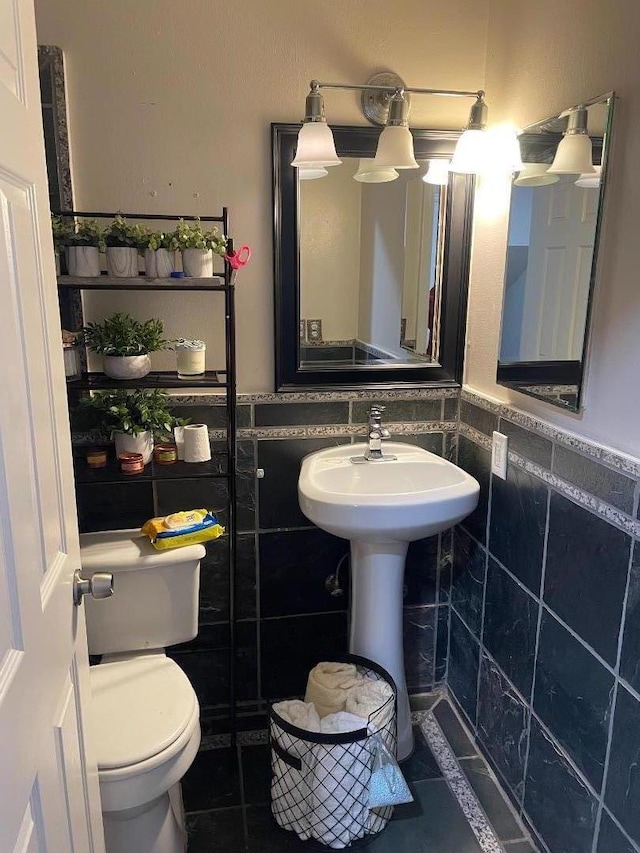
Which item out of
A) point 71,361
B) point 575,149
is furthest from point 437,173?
point 71,361

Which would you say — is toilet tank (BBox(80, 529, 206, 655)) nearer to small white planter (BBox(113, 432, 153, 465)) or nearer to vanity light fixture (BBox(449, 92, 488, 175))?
small white planter (BBox(113, 432, 153, 465))

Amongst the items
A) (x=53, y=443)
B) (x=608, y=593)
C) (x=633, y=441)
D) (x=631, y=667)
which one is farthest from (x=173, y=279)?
(x=631, y=667)

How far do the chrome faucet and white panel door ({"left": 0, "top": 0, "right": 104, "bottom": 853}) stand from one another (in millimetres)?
1049

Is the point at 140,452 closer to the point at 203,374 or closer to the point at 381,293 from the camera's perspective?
the point at 203,374

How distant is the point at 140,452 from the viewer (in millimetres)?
1816

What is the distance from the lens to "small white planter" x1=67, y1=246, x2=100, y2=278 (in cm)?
165

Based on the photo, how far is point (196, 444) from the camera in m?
1.85

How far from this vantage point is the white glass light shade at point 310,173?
1898 millimetres

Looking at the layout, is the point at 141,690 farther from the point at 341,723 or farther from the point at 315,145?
the point at 315,145

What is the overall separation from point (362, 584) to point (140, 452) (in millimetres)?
760

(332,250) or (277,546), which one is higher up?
(332,250)

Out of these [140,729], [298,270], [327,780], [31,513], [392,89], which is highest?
[392,89]

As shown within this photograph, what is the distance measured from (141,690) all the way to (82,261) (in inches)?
43.3

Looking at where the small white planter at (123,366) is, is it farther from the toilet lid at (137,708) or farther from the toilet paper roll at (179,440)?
the toilet lid at (137,708)
